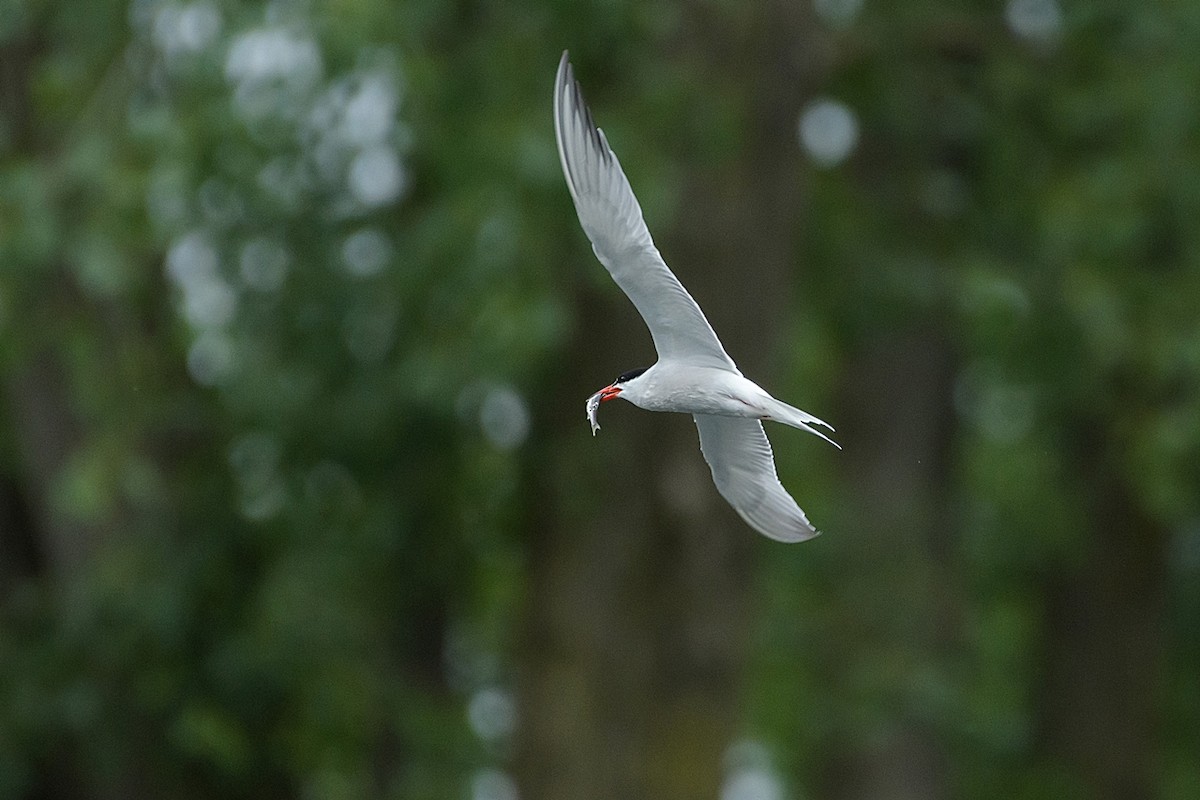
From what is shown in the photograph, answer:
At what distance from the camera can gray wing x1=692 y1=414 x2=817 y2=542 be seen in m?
4.11

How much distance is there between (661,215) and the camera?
31.4 feet

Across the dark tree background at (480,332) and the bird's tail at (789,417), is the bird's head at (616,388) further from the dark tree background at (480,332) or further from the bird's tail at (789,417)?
the dark tree background at (480,332)

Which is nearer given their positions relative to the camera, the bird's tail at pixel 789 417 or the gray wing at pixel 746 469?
the bird's tail at pixel 789 417

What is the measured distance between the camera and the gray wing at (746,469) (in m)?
4.11

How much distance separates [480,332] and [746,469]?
509cm

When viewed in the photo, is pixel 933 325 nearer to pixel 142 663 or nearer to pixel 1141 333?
pixel 1141 333

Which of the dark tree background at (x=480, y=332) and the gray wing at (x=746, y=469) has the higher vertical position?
the dark tree background at (x=480, y=332)

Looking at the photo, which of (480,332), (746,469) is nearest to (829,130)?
(480,332)

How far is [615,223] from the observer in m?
3.54

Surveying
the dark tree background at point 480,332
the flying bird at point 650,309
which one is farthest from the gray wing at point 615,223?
the dark tree background at point 480,332

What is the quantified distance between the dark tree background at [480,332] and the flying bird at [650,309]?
220 inches

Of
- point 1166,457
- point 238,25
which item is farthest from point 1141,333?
point 238,25

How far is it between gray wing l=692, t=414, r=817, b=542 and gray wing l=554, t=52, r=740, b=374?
25.7 inches

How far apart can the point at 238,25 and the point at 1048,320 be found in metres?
5.51
